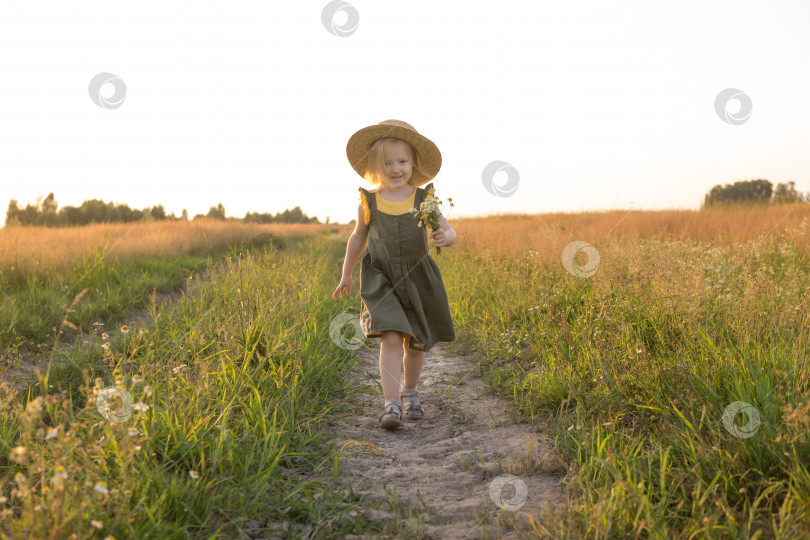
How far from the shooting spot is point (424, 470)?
2.59 metres

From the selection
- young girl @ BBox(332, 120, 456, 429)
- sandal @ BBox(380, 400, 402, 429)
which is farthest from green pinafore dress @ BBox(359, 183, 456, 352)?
sandal @ BBox(380, 400, 402, 429)

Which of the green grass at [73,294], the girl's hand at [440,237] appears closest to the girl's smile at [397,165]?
the girl's hand at [440,237]

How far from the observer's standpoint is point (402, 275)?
342 centimetres

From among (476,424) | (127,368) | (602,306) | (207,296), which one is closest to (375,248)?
(476,424)

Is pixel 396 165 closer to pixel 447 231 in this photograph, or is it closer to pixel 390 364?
pixel 447 231

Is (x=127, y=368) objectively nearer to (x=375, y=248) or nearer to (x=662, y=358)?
(x=375, y=248)

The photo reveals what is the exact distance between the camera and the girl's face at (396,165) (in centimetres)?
350

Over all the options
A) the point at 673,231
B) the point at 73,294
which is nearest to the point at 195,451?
the point at 73,294

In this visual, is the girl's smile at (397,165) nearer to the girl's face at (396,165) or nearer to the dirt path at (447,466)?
the girl's face at (396,165)

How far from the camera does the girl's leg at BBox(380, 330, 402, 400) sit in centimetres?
328

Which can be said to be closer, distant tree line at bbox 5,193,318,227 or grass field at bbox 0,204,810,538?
grass field at bbox 0,204,810,538

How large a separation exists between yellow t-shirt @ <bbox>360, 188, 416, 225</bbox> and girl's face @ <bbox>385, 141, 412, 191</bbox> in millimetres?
111

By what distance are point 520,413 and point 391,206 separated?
1.57 m

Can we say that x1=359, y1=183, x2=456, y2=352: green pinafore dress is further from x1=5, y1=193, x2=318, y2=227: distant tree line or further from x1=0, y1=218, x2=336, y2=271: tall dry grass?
x1=5, y1=193, x2=318, y2=227: distant tree line
